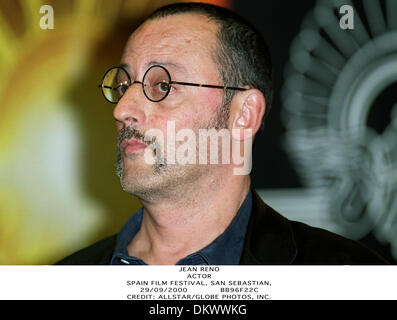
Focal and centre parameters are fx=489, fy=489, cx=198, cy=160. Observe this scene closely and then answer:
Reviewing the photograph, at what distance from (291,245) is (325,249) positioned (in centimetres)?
12

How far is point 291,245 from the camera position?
1.66 meters

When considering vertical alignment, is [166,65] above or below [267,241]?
above

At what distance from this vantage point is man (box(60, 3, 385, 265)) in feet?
5.25

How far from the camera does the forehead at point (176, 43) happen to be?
1.64 metres

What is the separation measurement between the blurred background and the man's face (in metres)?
0.70

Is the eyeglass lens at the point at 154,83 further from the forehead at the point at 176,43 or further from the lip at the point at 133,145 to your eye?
the lip at the point at 133,145

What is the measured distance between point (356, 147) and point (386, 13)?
2.08ft

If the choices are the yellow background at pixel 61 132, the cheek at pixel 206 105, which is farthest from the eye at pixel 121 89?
the yellow background at pixel 61 132

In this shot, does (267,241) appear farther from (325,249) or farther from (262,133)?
(262,133)

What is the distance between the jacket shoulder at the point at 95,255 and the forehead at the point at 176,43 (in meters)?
0.69

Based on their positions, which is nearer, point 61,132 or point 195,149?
point 195,149

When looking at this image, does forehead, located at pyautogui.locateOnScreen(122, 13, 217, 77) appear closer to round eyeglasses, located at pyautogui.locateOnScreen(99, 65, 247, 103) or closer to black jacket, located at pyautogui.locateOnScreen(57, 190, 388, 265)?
round eyeglasses, located at pyautogui.locateOnScreen(99, 65, 247, 103)

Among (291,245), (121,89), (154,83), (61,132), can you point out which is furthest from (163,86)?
(61,132)

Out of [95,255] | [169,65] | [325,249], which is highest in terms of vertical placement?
[169,65]
